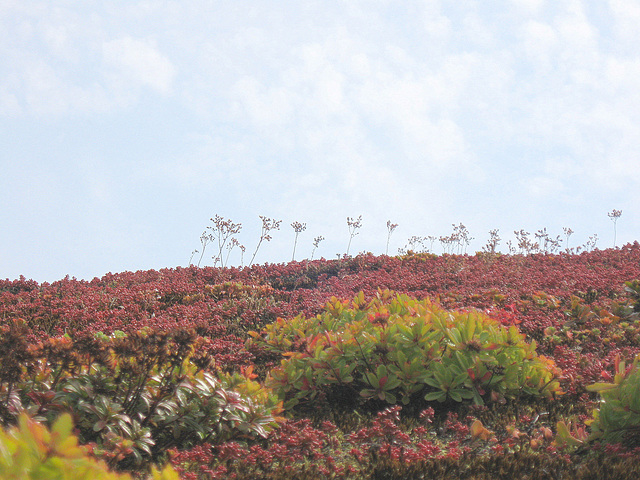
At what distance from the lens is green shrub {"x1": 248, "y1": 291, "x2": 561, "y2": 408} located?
5.08m

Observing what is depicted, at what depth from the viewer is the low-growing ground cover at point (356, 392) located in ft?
12.3

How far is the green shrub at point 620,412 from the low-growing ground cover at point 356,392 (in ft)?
0.04

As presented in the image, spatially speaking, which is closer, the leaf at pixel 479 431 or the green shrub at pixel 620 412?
the green shrub at pixel 620 412

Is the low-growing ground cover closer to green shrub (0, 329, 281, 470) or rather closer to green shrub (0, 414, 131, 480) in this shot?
green shrub (0, 329, 281, 470)

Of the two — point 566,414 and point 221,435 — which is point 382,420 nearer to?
point 221,435

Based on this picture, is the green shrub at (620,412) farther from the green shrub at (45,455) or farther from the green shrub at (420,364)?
the green shrub at (45,455)

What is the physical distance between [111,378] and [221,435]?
990 millimetres

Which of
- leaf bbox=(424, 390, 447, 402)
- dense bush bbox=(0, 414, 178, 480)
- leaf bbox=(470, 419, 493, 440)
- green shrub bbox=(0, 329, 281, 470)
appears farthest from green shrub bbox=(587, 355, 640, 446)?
dense bush bbox=(0, 414, 178, 480)

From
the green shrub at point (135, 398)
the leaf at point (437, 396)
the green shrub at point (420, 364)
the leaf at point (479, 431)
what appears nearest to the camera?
the green shrub at point (135, 398)

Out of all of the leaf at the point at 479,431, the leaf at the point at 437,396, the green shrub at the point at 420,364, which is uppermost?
the green shrub at the point at 420,364

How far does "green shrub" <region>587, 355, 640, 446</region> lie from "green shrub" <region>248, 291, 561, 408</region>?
1068 millimetres

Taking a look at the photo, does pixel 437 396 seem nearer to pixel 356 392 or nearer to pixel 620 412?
pixel 356 392

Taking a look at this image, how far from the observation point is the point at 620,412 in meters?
3.95

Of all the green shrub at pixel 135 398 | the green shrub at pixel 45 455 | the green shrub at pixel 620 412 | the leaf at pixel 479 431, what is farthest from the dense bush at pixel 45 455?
the green shrub at pixel 620 412
